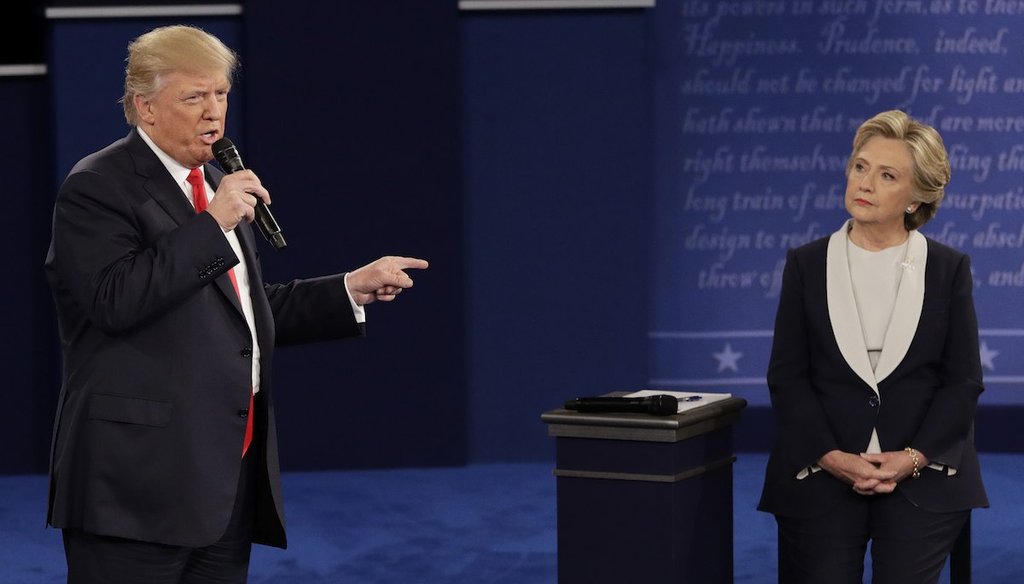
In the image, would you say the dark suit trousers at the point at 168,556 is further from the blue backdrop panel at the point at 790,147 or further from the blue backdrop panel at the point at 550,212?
the blue backdrop panel at the point at 790,147

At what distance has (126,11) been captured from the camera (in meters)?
5.97

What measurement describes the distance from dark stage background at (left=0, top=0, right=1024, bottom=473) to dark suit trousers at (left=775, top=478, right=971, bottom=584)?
10.8 feet

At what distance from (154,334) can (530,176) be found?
4100 mm

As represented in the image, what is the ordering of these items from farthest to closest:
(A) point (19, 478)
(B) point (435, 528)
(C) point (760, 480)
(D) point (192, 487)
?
(A) point (19, 478)
(C) point (760, 480)
(B) point (435, 528)
(D) point (192, 487)

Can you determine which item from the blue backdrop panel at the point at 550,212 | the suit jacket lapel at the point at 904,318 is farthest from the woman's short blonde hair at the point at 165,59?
the blue backdrop panel at the point at 550,212

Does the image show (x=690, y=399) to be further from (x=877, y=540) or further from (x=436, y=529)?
(x=436, y=529)

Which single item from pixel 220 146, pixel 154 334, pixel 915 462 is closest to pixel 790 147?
pixel 915 462

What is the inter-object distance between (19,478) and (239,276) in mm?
4285

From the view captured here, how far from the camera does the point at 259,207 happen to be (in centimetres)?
248

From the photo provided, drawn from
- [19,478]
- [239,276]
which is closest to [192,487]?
[239,276]

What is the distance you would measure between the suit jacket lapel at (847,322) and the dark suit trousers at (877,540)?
0.89 ft

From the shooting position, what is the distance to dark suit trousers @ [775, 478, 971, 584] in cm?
292

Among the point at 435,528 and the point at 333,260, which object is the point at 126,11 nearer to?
the point at 333,260

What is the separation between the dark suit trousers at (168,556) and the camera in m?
2.30
